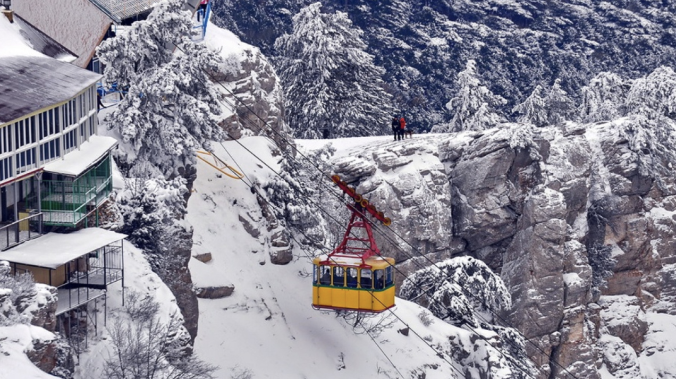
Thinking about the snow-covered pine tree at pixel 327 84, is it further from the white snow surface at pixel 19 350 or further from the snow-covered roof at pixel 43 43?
the white snow surface at pixel 19 350

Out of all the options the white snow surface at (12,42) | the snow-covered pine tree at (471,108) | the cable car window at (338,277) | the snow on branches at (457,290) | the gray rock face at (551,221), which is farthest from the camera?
the snow-covered pine tree at (471,108)

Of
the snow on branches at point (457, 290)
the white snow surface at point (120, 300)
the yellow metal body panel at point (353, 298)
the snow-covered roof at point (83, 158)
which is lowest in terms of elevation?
the snow on branches at point (457, 290)

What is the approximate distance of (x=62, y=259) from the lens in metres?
33.9

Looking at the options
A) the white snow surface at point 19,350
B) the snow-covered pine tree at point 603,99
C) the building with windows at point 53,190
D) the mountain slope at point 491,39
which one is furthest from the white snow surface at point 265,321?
the mountain slope at point 491,39

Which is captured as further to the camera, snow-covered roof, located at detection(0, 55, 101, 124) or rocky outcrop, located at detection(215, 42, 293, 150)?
rocky outcrop, located at detection(215, 42, 293, 150)

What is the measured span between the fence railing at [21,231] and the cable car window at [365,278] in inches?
557

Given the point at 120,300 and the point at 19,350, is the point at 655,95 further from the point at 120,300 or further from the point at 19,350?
the point at 19,350

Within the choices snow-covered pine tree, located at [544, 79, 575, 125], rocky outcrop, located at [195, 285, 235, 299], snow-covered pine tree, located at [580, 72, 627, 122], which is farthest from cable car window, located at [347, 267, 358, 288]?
snow-covered pine tree, located at [544, 79, 575, 125]

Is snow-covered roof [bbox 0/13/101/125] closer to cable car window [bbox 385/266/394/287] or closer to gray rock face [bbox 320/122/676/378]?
cable car window [bbox 385/266/394/287]

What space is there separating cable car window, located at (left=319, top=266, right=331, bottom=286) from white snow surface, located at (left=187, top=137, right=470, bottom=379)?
3904mm

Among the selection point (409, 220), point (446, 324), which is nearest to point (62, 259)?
point (446, 324)

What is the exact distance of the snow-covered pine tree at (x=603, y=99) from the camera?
84.1 metres

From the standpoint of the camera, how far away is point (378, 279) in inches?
1793

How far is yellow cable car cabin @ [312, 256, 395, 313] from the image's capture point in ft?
149
